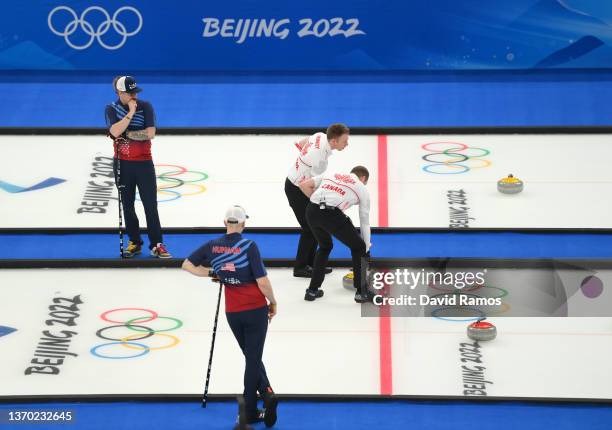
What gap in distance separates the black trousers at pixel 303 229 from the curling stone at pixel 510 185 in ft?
8.41

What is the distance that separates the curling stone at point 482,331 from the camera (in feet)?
35.2

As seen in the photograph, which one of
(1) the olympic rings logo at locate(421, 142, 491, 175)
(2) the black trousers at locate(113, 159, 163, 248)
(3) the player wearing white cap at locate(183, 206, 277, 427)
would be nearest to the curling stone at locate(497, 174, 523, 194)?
(1) the olympic rings logo at locate(421, 142, 491, 175)

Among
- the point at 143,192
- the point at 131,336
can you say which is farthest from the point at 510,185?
the point at 131,336

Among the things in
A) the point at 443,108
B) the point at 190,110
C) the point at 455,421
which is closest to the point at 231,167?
the point at 190,110

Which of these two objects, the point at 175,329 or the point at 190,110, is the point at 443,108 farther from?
the point at 175,329

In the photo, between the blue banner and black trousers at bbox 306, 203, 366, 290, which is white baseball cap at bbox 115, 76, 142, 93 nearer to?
black trousers at bbox 306, 203, 366, 290

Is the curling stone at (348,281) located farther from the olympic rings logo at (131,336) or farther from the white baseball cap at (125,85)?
the white baseball cap at (125,85)

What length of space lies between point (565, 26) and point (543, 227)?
14.1 ft

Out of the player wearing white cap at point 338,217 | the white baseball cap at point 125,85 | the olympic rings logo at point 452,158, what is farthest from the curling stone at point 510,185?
the white baseball cap at point 125,85

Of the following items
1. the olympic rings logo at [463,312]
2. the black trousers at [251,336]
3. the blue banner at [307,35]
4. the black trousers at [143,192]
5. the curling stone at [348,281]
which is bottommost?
the black trousers at [251,336]

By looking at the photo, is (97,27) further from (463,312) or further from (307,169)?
(463,312)

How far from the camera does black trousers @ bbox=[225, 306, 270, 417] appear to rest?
926cm

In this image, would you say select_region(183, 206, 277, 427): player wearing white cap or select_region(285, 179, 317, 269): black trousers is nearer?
select_region(183, 206, 277, 427): player wearing white cap

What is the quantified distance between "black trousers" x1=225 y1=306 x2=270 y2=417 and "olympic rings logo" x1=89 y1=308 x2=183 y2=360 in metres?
1.59
